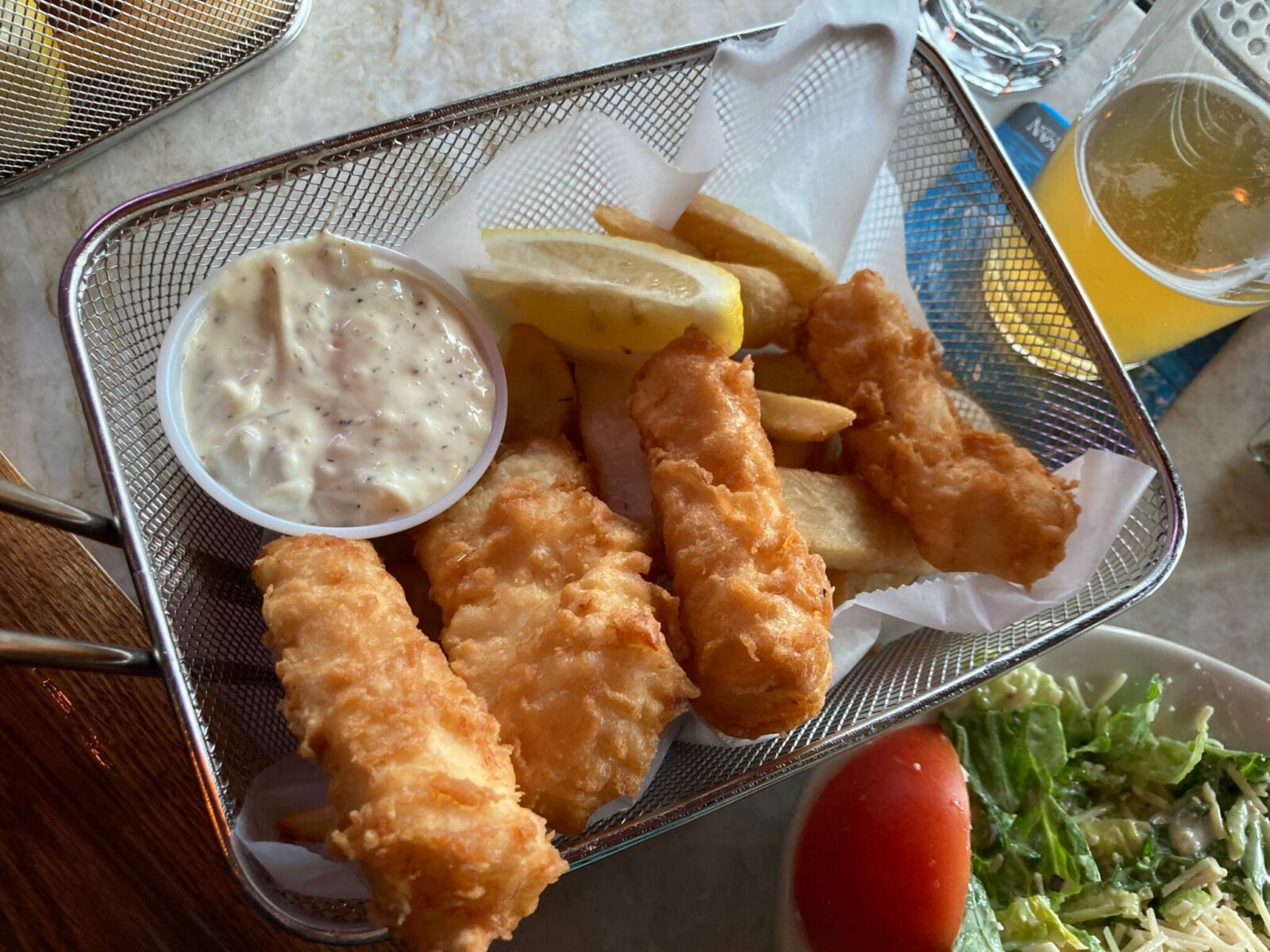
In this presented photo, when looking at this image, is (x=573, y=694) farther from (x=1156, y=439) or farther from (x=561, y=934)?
(x=1156, y=439)

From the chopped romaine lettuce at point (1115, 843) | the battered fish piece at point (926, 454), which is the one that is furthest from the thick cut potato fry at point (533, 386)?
the chopped romaine lettuce at point (1115, 843)

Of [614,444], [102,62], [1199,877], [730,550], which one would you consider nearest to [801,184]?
[614,444]

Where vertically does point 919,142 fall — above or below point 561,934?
above

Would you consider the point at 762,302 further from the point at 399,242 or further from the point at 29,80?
the point at 29,80

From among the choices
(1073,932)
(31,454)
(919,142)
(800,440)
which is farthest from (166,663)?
(919,142)

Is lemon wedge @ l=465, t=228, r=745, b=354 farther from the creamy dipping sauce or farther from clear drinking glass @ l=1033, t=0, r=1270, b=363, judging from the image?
clear drinking glass @ l=1033, t=0, r=1270, b=363

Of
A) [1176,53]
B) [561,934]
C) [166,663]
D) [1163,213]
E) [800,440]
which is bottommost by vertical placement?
[561,934]
